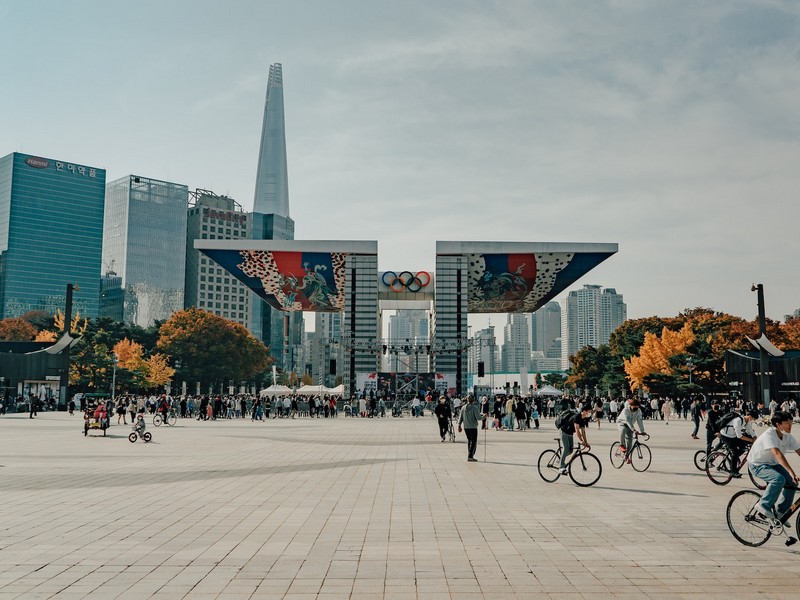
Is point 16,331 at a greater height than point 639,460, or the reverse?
point 16,331

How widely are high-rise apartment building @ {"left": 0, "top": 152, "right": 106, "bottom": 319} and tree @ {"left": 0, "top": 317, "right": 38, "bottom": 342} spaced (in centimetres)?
5193

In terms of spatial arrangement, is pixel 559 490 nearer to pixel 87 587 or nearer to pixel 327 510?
pixel 327 510

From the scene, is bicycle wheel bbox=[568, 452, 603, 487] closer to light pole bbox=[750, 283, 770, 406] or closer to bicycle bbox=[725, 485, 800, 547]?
bicycle bbox=[725, 485, 800, 547]

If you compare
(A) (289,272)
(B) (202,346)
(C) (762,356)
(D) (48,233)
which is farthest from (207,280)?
(C) (762,356)

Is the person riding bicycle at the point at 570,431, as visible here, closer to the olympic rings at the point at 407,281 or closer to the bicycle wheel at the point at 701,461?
the bicycle wheel at the point at 701,461

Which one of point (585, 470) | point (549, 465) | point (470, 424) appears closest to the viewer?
point (585, 470)

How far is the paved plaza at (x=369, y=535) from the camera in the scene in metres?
7.12

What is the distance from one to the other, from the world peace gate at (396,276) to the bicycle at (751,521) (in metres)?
63.3

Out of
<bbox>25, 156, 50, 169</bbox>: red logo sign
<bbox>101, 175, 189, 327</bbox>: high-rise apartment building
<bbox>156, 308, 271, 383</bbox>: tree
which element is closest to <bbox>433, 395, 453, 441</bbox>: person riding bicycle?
<bbox>156, 308, 271, 383</bbox>: tree

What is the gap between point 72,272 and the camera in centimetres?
17062

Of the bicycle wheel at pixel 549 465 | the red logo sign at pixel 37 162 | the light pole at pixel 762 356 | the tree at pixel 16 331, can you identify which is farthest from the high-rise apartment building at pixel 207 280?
the bicycle wheel at pixel 549 465

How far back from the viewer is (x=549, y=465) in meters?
15.4

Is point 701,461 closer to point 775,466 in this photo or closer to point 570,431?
point 570,431

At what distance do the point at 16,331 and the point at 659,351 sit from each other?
86701 mm
